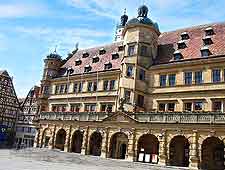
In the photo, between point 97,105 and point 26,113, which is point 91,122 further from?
point 26,113

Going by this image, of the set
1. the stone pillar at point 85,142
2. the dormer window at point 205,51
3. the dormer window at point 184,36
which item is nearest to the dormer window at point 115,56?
the dormer window at point 184,36

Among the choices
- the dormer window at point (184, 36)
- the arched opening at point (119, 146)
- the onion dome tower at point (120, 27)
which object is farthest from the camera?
the onion dome tower at point (120, 27)

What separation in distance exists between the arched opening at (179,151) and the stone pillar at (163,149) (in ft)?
4.70

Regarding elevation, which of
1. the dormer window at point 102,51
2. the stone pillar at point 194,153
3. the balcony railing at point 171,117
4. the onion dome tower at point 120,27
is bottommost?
the stone pillar at point 194,153

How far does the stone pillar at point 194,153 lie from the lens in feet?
104

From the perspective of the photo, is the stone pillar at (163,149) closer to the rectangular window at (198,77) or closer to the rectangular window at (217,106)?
the rectangular window at (217,106)

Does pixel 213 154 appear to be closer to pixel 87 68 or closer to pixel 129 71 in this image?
pixel 129 71

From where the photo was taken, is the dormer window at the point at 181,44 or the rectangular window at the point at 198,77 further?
the dormer window at the point at 181,44

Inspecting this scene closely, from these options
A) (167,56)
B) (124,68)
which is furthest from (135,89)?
(167,56)

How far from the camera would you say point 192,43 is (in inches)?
1679

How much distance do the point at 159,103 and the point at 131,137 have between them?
261 inches

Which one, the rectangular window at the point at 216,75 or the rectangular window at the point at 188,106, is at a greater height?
the rectangular window at the point at 216,75

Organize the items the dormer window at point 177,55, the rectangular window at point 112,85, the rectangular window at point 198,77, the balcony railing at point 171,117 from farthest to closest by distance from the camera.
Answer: the rectangular window at point 112,85 < the dormer window at point 177,55 < the rectangular window at point 198,77 < the balcony railing at point 171,117

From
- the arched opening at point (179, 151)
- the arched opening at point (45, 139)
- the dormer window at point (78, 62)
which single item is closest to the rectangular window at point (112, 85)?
the dormer window at point (78, 62)
